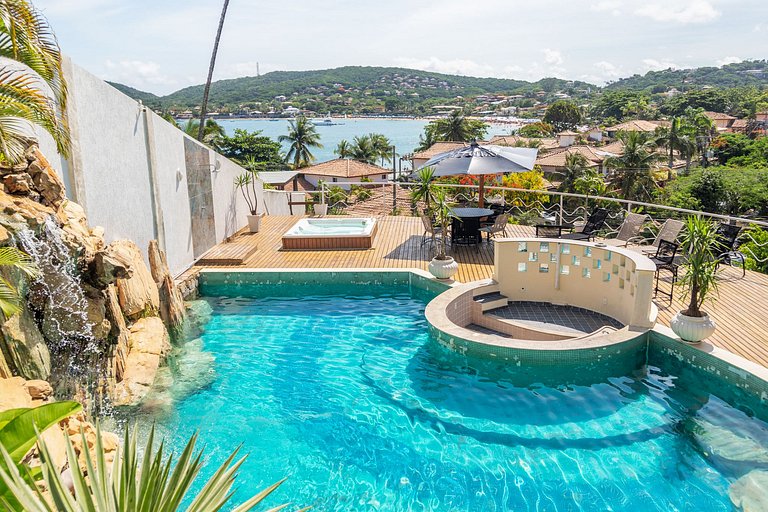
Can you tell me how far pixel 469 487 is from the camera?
16.8 feet

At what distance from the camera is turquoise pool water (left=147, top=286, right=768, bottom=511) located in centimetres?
506

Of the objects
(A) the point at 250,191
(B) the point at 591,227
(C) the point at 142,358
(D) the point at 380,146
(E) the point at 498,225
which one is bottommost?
(D) the point at 380,146

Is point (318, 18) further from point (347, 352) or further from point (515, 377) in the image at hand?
point (515, 377)

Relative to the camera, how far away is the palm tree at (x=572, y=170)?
45.5 meters

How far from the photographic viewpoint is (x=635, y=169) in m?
43.8

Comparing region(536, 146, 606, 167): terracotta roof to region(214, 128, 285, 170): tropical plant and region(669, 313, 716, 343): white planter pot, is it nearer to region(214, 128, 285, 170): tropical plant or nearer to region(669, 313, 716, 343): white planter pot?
region(214, 128, 285, 170): tropical plant

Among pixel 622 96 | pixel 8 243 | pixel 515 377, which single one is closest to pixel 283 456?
pixel 515 377

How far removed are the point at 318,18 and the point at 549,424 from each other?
15.9 meters

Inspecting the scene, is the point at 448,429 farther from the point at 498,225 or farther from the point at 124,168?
the point at 498,225

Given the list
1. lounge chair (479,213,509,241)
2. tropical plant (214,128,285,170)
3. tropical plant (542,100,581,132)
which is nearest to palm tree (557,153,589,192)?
tropical plant (214,128,285,170)

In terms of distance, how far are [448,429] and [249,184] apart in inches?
427

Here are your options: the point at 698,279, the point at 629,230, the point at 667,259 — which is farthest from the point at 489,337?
the point at 629,230

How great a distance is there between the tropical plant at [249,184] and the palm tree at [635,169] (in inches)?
1408

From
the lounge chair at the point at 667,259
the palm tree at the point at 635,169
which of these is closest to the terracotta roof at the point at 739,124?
the palm tree at the point at 635,169
